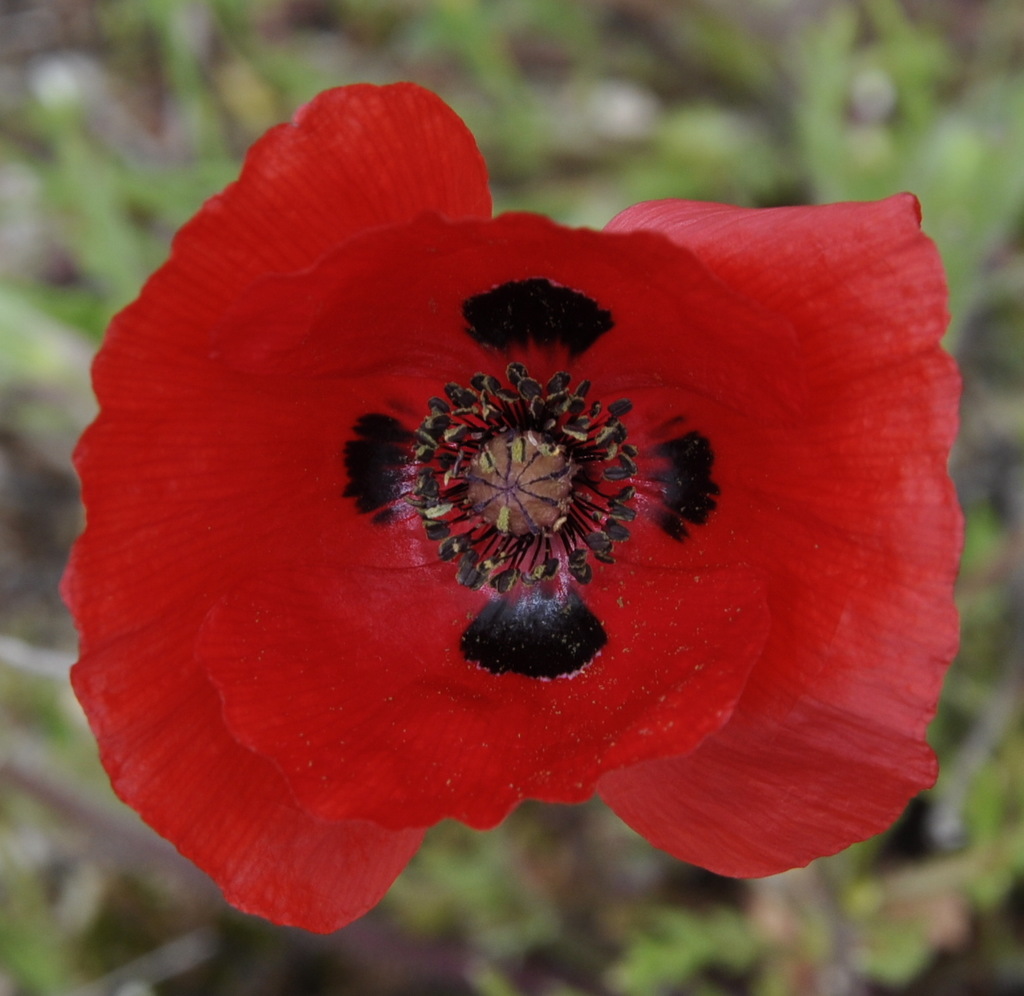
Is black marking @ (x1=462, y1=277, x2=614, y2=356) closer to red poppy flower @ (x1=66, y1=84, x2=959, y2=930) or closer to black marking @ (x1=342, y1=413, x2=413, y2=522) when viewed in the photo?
red poppy flower @ (x1=66, y1=84, x2=959, y2=930)

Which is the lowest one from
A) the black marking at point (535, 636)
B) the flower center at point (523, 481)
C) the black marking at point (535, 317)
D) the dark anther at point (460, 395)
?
the black marking at point (535, 636)

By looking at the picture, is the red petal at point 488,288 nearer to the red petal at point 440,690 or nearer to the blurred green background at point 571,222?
the red petal at point 440,690

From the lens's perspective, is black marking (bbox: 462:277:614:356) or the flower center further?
the flower center

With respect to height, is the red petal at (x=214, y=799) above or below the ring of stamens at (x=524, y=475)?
below

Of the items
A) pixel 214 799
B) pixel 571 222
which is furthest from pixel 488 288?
pixel 571 222

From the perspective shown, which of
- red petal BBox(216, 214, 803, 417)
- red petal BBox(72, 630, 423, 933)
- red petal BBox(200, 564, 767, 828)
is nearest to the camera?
red petal BBox(216, 214, 803, 417)

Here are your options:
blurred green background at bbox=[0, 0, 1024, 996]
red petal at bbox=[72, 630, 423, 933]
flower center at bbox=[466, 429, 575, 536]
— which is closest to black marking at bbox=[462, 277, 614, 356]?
flower center at bbox=[466, 429, 575, 536]

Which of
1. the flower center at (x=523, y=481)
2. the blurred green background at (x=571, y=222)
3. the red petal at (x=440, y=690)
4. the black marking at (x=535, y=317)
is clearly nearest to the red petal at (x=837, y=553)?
the red petal at (x=440, y=690)

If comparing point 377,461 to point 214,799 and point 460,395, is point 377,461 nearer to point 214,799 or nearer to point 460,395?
point 460,395
